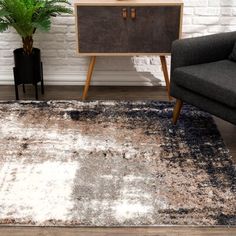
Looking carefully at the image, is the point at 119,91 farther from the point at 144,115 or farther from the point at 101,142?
the point at 101,142

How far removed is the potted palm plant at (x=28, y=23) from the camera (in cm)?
292

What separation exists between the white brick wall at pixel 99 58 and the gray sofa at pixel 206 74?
57 centimetres

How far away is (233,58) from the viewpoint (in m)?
2.85

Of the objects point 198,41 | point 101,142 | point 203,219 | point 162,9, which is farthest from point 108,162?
point 162,9

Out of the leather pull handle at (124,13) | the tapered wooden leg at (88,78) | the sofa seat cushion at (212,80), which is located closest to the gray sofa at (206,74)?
the sofa seat cushion at (212,80)

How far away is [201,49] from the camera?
2.75 meters

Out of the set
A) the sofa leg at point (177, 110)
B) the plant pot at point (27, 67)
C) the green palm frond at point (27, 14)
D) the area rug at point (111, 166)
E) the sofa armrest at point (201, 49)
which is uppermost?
the green palm frond at point (27, 14)

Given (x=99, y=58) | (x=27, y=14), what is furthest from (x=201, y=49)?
(x=27, y=14)

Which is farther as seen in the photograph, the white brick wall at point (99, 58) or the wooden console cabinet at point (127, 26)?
the white brick wall at point (99, 58)

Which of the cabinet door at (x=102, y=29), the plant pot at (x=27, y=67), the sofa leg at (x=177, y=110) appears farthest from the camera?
the plant pot at (x=27, y=67)

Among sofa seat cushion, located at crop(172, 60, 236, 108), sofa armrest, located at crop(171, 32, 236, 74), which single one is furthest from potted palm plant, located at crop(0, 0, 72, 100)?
sofa seat cushion, located at crop(172, 60, 236, 108)

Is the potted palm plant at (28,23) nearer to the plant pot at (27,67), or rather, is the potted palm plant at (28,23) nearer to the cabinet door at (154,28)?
the plant pot at (27,67)

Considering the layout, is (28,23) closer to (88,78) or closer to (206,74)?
(88,78)

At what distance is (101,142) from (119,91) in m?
0.88
